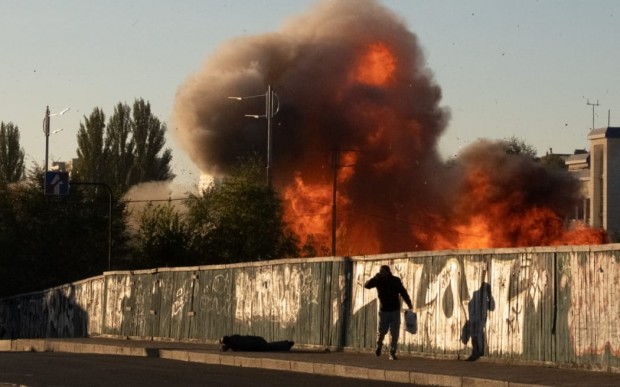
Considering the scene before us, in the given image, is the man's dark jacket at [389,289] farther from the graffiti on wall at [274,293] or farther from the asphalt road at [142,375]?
the graffiti on wall at [274,293]

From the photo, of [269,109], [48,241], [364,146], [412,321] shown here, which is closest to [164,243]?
[48,241]

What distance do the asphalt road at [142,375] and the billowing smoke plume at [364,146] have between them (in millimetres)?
53675

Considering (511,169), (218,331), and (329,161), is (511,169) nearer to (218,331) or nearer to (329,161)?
(329,161)

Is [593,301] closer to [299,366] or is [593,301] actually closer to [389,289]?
[389,289]

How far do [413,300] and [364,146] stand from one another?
2211 inches

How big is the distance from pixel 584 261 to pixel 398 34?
60.8 m

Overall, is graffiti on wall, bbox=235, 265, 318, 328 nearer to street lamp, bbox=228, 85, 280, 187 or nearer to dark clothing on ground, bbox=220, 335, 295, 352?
dark clothing on ground, bbox=220, 335, 295, 352

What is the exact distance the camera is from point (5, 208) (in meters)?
64.8

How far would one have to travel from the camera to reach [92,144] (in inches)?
4166

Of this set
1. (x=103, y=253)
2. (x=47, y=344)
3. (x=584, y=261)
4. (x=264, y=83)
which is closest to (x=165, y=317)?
(x=47, y=344)

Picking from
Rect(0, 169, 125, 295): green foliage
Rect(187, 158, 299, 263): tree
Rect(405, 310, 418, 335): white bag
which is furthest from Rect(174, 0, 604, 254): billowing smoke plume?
Rect(405, 310, 418, 335): white bag

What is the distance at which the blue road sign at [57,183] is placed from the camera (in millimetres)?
50375

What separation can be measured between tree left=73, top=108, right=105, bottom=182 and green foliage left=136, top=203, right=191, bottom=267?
45.8 metres

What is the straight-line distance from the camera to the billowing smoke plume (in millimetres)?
79000
